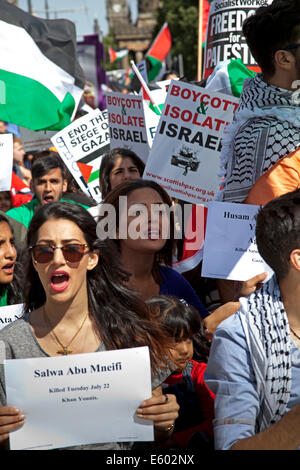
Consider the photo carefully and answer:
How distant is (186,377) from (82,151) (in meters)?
3.58

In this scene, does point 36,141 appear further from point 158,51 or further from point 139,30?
point 139,30

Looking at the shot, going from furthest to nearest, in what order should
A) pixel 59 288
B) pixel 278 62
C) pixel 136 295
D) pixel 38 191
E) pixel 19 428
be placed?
pixel 38 191, pixel 278 62, pixel 136 295, pixel 59 288, pixel 19 428

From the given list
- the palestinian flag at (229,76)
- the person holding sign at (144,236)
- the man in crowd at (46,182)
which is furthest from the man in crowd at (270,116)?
the man in crowd at (46,182)

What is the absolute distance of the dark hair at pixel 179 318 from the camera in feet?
12.1

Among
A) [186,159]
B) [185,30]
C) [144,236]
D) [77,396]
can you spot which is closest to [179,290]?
[144,236]

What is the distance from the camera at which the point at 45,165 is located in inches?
256

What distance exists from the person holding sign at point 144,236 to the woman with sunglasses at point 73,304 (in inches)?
33.0

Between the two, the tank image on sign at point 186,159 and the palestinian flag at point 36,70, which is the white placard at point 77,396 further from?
the palestinian flag at point 36,70

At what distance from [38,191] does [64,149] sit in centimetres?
54

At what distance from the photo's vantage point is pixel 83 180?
672 centimetres

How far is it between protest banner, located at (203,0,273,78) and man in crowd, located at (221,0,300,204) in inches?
99.8

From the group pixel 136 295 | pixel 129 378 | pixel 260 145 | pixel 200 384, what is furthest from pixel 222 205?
pixel 129 378

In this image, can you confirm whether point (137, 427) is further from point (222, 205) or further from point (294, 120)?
point (294, 120)

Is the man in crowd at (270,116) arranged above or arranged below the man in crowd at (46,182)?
above
